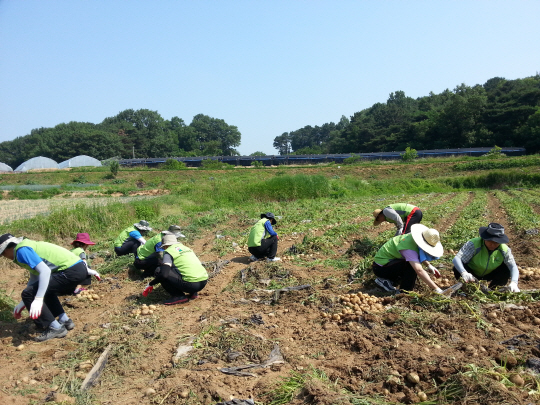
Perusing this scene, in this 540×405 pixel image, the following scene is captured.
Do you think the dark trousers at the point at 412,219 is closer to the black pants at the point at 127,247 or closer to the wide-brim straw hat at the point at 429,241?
the wide-brim straw hat at the point at 429,241

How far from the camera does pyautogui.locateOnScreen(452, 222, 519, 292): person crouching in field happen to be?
4672 millimetres

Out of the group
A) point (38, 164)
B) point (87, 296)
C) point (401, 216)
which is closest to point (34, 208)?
point (87, 296)

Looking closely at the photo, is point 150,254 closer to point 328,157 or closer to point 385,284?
point 385,284

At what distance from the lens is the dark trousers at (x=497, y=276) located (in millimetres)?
5004

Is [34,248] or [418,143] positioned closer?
[34,248]

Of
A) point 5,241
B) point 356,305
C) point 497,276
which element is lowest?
point 356,305

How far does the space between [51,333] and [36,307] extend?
0.52 m

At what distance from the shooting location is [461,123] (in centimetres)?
5334

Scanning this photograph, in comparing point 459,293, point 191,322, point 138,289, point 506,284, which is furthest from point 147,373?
point 506,284

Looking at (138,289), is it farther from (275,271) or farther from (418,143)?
A: (418,143)

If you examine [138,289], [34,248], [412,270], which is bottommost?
[138,289]

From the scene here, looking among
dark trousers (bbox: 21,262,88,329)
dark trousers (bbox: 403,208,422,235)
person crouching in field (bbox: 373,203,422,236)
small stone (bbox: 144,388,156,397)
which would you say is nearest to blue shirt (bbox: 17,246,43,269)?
dark trousers (bbox: 21,262,88,329)

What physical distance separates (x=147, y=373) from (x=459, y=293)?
3.71 metres

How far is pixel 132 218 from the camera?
1378cm
